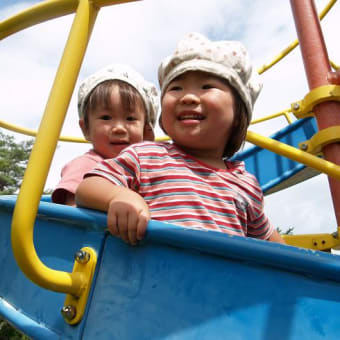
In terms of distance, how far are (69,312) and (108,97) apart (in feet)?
2.73

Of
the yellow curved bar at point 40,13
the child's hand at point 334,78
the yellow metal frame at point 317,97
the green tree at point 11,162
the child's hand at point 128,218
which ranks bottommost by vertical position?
the child's hand at point 128,218

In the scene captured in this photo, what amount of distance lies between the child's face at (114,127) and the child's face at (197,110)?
40 cm

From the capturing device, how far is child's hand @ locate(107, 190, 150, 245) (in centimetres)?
59

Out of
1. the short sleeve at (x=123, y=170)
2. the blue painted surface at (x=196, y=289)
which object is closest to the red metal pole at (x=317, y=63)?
the short sleeve at (x=123, y=170)

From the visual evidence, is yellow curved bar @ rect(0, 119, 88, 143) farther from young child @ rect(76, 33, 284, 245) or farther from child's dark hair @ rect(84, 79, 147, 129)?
young child @ rect(76, 33, 284, 245)

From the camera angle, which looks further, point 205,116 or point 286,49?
point 286,49

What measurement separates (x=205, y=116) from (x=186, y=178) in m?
0.15

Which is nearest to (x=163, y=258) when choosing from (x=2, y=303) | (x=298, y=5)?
(x=2, y=303)

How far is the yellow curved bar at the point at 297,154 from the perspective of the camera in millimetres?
1186

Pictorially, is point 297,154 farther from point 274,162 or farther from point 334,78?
point 274,162

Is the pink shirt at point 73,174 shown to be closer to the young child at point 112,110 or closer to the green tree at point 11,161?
the young child at point 112,110

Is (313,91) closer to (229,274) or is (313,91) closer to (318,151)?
(318,151)

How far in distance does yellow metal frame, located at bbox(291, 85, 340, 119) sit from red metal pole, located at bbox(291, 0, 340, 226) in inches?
0.9

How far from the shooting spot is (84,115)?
139 cm
